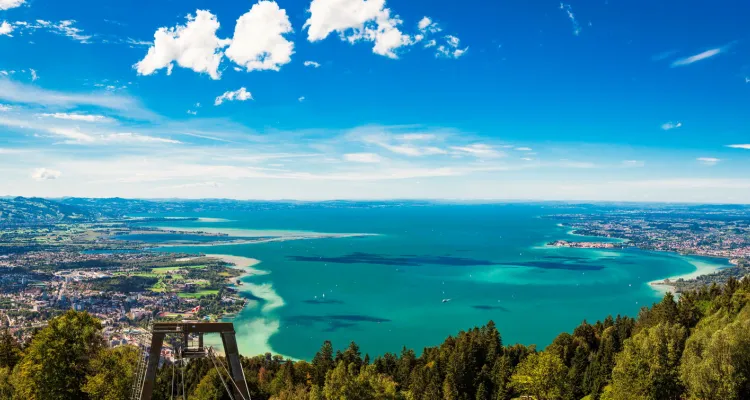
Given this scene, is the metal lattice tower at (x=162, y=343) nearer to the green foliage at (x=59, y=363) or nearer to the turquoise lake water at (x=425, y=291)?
the green foliage at (x=59, y=363)

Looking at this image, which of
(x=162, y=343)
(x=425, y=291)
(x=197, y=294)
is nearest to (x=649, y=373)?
(x=162, y=343)

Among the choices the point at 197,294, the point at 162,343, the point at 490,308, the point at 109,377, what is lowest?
the point at 490,308

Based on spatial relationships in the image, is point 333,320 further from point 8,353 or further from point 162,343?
point 162,343

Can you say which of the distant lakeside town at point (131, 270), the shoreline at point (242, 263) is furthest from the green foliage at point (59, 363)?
the shoreline at point (242, 263)

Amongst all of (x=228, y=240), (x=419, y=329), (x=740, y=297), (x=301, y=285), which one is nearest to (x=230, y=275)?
(x=301, y=285)

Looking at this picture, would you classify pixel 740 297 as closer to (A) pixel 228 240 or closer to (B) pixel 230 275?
(B) pixel 230 275

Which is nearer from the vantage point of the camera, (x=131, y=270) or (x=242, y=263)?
(x=131, y=270)

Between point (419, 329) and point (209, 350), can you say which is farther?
point (419, 329)
